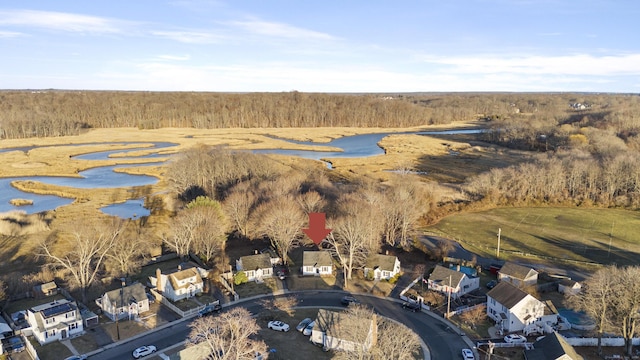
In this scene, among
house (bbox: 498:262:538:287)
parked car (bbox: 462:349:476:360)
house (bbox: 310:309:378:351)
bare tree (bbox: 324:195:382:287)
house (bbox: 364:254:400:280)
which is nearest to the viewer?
parked car (bbox: 462:349:476:360)

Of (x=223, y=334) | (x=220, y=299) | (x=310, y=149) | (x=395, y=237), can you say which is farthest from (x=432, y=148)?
(x=223, y=334)

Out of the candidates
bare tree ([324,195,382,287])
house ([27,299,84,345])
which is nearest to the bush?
bare tree ([324,195,382,287])

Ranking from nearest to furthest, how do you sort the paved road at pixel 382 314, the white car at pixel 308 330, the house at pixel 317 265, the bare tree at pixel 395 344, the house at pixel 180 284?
the bare tree at pixel 395 344, the paved road at pixel 382 314, the white car at pixel 308 330, the house at pixel 180 284, the house at pixel 317 265

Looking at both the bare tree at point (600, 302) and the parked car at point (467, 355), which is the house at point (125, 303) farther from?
the bare tree at point (600, 302)

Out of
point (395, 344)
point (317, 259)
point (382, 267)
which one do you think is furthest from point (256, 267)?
point (395, 344)

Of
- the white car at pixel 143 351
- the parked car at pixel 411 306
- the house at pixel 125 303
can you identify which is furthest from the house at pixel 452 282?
→ the house at pixel 125 303

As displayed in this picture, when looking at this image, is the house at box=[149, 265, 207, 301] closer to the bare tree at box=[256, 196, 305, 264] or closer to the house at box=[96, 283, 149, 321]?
the house at box=[96, 283, 149, 321]

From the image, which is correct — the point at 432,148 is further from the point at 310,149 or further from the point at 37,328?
the point at 37,328
